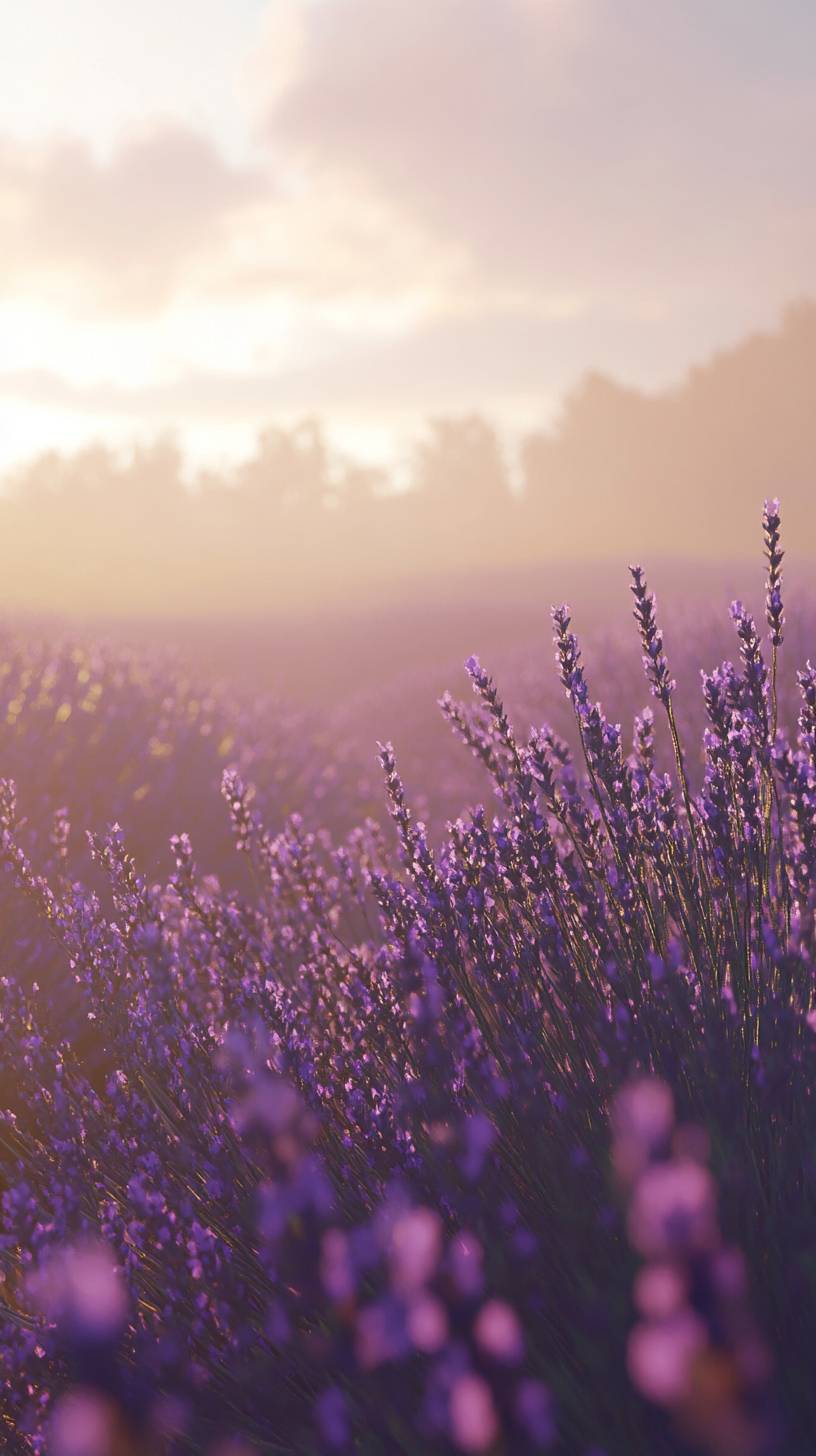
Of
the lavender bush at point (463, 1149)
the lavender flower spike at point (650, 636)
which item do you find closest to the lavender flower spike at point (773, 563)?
the lavender bush at point (463, 1149)

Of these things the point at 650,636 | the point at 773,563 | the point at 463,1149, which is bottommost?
the point at 463,1149

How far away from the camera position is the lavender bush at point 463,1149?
0.88 meters

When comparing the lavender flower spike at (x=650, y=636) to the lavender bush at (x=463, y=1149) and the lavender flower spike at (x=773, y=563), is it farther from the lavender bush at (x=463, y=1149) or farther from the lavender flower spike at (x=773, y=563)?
the lavender flower spike at (x=773, y=563)

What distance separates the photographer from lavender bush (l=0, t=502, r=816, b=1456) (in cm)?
88

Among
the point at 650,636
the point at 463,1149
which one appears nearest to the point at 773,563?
the point at 650,636

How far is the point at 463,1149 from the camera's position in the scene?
5.35 ft

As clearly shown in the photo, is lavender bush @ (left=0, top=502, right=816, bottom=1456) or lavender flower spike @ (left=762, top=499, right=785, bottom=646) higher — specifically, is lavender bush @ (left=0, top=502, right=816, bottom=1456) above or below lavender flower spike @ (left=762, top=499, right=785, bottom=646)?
below

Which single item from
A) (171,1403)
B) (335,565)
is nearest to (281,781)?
(171,1403)

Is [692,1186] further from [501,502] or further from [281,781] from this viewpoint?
[501,502]

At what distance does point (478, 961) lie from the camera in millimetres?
2209

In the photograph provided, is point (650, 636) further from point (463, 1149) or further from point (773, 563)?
point (463, 1149)

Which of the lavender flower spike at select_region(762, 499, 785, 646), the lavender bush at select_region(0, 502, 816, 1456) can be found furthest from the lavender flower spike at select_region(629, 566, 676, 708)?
the lavender flower spike at select_region(762, 499, 785, 646)

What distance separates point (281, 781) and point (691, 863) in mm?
5757

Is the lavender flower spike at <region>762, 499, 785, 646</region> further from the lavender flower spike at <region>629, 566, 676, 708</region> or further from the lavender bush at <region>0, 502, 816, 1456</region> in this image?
the lavender flower spike at <region>629, 566, 676, 708</region>
